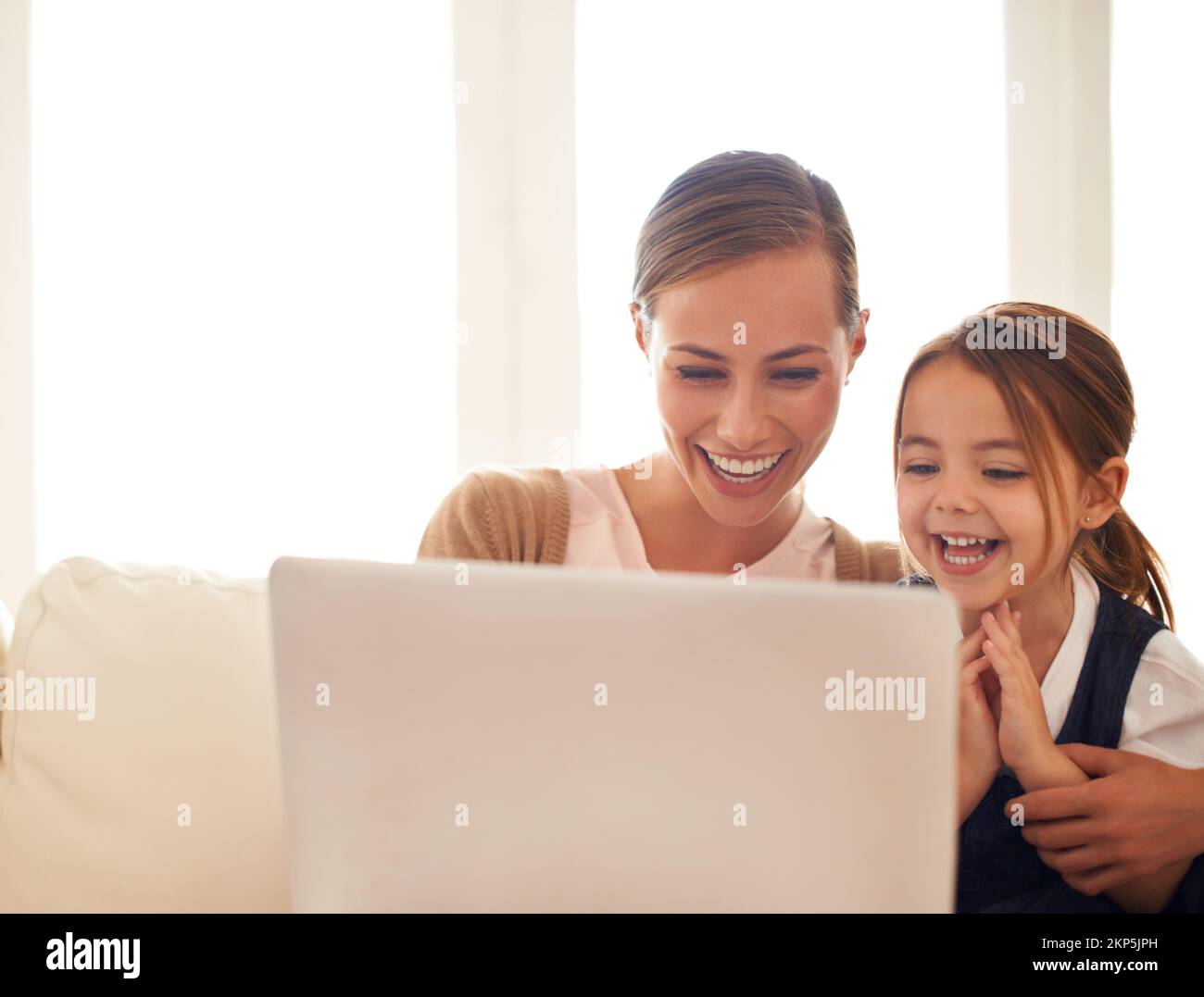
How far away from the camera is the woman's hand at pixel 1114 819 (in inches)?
41.3

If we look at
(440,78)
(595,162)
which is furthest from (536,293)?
(440,78)

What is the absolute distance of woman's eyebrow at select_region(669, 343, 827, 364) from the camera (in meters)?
1.42

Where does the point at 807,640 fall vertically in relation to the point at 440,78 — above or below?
below

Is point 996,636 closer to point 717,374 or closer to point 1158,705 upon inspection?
point 1158,705

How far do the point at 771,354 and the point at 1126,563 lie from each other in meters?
0.54

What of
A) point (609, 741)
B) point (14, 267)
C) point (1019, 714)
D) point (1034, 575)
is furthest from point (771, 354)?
point (14, 267)

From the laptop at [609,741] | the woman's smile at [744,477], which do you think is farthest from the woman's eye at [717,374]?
the laptop at [609,741]

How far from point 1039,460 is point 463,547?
0.79 meters

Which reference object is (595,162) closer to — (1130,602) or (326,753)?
(1130,602)

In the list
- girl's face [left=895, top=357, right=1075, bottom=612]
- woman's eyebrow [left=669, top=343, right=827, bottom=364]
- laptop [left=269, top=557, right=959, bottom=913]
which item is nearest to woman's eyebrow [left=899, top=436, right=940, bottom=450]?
girl's face [left=895, top=357, right=1075, bottom=612]

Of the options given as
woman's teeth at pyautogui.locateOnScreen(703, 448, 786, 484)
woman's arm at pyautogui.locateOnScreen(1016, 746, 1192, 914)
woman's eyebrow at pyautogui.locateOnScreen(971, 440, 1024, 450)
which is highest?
woman's eyebrow at pyautogui.locateOnScreen(971, 440, 1024, 450)

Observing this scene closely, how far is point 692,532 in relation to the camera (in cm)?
163

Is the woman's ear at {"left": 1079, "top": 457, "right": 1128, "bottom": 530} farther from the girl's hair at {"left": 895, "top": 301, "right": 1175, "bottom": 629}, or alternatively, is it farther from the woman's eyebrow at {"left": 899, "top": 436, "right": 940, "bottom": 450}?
the woman's eyebrow at {"left": 899, "top": 436, "right": 940, "bottom": 450}

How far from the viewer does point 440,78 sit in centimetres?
245
